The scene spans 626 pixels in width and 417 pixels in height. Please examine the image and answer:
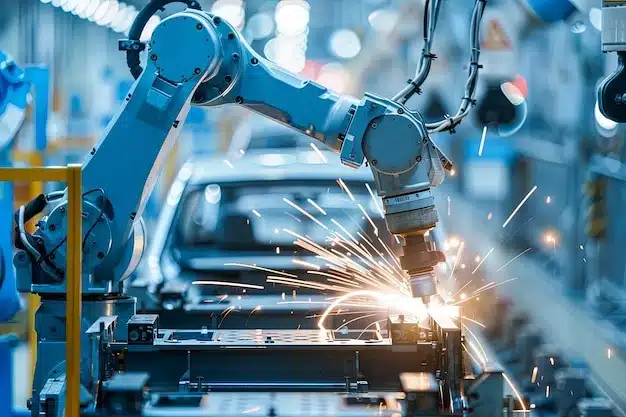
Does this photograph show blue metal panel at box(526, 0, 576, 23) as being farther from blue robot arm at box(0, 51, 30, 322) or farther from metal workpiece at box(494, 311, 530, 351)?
blue robot arm at box(0, 51, 30, 322)

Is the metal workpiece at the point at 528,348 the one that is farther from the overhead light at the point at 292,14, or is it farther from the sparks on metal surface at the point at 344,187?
the overhead light at the point at 292,14

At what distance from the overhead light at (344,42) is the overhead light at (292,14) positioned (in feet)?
14.1

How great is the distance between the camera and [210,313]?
5898 mm

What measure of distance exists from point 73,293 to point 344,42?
40293mm

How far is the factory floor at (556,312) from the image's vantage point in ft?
27.3

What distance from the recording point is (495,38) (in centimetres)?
1486

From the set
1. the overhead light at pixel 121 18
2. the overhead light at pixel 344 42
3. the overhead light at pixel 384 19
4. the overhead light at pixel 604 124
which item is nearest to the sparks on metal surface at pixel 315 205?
the overhead light at pixel 604 124

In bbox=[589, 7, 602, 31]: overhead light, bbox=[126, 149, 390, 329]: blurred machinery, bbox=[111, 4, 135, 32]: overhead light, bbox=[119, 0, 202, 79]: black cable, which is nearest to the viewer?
bbox=[119, 0, 202, 79]: black cable

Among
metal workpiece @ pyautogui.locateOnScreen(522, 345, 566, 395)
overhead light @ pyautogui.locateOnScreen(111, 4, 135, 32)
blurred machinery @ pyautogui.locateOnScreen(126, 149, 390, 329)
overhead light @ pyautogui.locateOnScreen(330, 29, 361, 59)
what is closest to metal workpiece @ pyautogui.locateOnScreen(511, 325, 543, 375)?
metal workpiece @ pyautogui.locateOnScreen(522, 345, 566, 395)

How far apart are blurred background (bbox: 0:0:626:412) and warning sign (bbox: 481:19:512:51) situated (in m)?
0.03

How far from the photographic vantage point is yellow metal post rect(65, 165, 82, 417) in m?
4.31

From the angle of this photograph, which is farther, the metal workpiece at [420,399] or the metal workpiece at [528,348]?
the metal workpiece at [528,348]

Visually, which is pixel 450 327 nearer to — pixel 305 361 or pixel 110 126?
pixel 305 361

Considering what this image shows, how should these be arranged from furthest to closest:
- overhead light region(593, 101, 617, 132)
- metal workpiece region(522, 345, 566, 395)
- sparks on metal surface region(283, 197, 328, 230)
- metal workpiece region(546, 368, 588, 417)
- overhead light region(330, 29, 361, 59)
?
overhead light region(330, 29, 361, 59), overhead light region(593, 101, 617, 132), sparks on metal surface region(283, 197, 328, 230), metal workpiece region(522, 345, 566, 395), metal workpiece region(546, 368, 588, 417)
